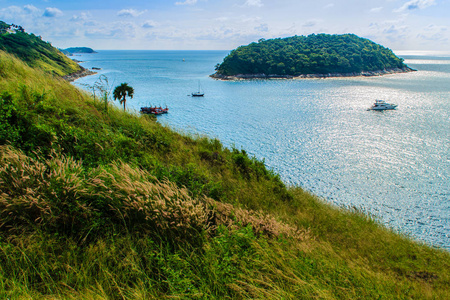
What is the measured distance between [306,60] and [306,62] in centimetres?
327

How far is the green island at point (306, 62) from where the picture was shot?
12012 cm

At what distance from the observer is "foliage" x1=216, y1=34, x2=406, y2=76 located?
121812 mm

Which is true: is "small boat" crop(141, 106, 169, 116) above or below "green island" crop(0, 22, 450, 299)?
above

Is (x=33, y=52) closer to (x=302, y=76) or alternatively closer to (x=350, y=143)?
(x=350, y=143)

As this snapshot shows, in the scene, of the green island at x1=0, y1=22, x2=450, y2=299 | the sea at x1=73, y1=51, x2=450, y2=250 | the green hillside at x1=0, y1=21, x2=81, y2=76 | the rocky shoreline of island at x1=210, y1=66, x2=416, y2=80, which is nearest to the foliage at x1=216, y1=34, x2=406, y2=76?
the rocky shoreline of island at x1=210, y1=66, x2=416, y2=80

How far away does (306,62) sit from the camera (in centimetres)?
12600

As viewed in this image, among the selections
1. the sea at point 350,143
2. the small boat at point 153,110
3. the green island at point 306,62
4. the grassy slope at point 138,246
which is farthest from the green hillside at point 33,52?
the grassy slope at point 138,246

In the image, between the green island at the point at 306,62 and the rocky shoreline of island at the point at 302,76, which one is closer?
the rocky shoreline of island at the point at 302,76

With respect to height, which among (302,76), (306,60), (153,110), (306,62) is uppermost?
(306,60)

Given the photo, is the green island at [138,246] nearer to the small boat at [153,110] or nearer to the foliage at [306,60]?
the small boat at [153,110]

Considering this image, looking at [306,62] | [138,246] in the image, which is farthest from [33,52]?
[306,62]

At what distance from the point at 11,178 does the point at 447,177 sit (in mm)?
31394

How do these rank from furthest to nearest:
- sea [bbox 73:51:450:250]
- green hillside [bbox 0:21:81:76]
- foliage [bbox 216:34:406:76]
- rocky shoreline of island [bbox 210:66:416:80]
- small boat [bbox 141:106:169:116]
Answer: foliage [bbox 216:34:406:76] → rocky shoreline of island [bbox 210:66:416:80] → green hillside [bbox 0:21:81:76] → small boat [bbox 141:106:169:116] → sea [bbox 73:51:450:250]

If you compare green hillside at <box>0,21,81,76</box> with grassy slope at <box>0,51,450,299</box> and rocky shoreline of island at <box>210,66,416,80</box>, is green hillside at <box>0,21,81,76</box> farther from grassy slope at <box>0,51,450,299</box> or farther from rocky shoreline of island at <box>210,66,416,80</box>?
grassy slope at <box>0,51,450,299</box>
